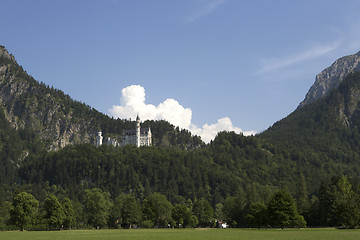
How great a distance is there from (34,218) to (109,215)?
30.8 m

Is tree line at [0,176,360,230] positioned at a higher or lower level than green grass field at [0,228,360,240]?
higher

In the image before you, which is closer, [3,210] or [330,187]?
[330,187]

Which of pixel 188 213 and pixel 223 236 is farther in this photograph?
pixel 188 213

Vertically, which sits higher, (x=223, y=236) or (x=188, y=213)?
(x=188, y=213)

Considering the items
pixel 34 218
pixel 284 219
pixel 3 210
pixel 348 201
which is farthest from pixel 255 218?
pixel 3 210

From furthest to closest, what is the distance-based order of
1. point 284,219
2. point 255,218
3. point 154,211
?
point 154,211 → point 255,218 → point 284,219

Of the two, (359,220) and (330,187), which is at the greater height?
(330,187)

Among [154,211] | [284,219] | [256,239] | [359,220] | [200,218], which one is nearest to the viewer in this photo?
[256,239]

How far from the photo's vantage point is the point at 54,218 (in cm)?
13525

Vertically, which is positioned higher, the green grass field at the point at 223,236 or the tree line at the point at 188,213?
the tree line at the point at 188,213

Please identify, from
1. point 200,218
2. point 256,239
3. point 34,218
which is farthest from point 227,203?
point 256,239

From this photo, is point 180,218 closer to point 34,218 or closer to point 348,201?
point 34,218

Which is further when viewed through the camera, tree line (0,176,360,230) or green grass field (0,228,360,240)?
tree line (0,176,360,230)

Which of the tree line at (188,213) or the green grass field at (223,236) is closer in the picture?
the green grass field at (223,236)
